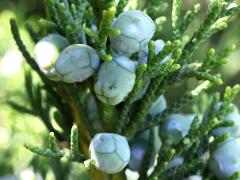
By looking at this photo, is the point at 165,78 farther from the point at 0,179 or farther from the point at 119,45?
the point at 0,179

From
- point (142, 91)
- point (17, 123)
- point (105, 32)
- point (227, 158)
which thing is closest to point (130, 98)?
point (142, 91)

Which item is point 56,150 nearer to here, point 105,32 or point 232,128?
point 105,32

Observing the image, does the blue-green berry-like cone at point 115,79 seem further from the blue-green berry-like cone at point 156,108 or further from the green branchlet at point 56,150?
the blue-green berry-like cone at point 156,108

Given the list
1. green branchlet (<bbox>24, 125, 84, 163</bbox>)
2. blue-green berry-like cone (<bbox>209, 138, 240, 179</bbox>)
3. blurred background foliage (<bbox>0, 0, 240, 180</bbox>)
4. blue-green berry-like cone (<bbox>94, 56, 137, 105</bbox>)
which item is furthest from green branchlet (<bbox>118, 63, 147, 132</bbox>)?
blurred background foliage (<bbox>0, 0, 240, 180</bbox>)

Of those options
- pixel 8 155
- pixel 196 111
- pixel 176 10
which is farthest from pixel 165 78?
pixel 8 155

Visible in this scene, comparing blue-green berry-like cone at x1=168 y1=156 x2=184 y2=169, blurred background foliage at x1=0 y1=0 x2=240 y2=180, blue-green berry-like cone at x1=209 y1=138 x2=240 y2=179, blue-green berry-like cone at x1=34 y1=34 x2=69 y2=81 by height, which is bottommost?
blurred background foliage at x1=0 y1=0 x2=240 y2=180

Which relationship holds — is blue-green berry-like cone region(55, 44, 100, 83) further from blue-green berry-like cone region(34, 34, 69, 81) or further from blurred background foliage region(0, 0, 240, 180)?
blurred background foliage region(0, 0, 240, 180)
